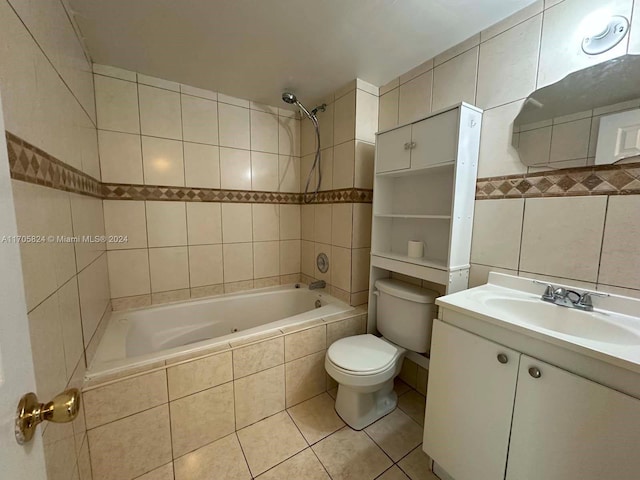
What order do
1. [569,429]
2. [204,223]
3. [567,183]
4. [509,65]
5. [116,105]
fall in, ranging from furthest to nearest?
[204,223], [116,105], [509,65], [567,183], [569,429]

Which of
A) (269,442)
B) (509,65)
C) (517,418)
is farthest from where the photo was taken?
(269,442)

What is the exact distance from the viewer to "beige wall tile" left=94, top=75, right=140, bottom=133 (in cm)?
162

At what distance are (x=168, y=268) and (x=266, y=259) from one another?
76 centimetres

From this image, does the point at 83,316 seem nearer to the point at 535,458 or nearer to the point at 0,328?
the point at 0,328

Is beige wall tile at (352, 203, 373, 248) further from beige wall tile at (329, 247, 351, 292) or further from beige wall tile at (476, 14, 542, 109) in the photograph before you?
beige wall tile at (476, 14, 542, 109)

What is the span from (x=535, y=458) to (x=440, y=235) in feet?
3.34

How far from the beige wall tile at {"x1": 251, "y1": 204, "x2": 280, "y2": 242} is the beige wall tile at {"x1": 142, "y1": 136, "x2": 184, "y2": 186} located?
0.61 metres

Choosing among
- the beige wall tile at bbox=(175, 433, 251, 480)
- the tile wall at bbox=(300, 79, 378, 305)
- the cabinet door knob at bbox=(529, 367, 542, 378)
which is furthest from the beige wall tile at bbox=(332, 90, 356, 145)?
the beige wall tile at bbox=(175, 433, 251, 480)

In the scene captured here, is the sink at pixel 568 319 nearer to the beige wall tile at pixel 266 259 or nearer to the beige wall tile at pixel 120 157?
the beige wall tile at pixel 266 259

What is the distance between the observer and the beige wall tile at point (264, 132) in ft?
7.01

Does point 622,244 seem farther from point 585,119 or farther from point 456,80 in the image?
point 456,80

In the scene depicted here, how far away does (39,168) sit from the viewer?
78cm

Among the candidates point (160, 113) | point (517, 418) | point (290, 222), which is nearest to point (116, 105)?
point (160, 113)

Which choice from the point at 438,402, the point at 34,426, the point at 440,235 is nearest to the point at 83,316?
the point at 34,426
